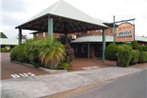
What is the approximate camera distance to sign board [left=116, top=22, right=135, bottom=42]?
2488 cm

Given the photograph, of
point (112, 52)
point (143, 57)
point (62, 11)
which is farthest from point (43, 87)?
point (143, 57)

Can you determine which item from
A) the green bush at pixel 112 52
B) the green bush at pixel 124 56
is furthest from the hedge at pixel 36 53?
the green bush at pixel 112 52

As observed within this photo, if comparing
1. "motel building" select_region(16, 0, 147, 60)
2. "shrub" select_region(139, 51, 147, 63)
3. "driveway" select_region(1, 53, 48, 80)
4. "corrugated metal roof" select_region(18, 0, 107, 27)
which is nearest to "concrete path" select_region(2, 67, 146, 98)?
"driveway" select_region(1, 53, 48, 80)

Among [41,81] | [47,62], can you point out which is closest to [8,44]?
[47,62]

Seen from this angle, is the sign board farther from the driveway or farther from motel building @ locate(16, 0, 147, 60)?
the driveway

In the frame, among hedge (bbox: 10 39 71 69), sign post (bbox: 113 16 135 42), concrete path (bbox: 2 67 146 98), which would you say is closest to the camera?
concrete path (bbox: 2 67 146 98)

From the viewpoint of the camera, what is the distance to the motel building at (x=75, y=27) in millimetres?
18984

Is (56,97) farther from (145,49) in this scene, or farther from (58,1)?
(145,49)

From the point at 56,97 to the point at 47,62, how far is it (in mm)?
7040

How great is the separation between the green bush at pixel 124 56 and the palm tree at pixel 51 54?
9022 millimetres

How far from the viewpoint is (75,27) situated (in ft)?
94.4

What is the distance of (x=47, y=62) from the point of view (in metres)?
15.6

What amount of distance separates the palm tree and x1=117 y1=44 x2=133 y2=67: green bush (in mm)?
9022

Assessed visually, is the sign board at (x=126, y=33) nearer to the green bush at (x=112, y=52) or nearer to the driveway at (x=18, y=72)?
the green bush at (x=112, y=52)
